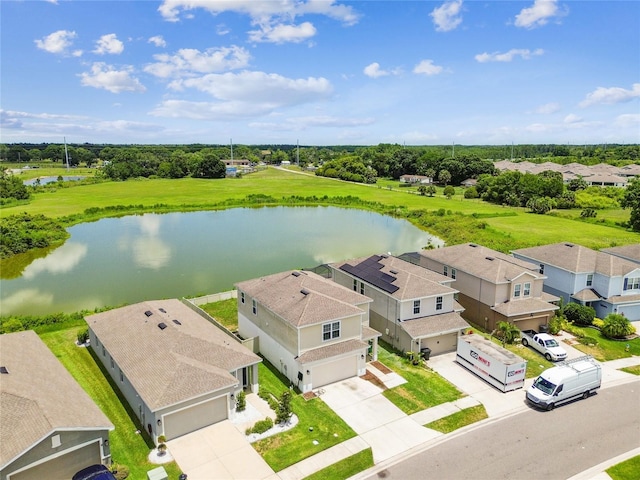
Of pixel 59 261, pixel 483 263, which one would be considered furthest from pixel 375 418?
pixel 59 261

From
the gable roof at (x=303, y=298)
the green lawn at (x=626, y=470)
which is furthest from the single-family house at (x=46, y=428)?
the green lawn at (x=626, y=470)

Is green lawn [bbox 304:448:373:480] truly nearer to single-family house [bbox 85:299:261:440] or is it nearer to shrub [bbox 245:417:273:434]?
shrub [bbox 245:417:273:434]

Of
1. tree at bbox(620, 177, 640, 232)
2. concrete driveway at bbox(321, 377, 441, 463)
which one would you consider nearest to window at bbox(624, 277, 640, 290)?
concrete driveway at bbox(321, 377, 441, 463)

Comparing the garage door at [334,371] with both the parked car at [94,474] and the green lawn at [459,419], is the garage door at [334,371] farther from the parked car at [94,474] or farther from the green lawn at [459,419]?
the parked car at [94,474]

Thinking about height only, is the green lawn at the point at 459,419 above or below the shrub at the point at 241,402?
below

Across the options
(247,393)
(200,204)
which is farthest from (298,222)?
(247,393)

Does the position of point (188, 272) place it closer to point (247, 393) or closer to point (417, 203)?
point (247, 393)

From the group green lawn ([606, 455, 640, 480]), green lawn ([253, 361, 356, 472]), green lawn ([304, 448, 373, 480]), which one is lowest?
green lawn ([606, 455, 640, 480])
